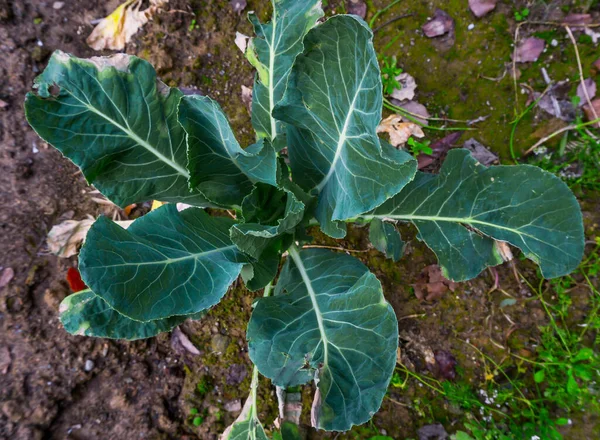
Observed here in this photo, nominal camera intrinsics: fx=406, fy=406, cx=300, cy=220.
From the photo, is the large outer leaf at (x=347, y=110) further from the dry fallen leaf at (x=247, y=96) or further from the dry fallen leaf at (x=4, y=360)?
the dry fallen leaf at (x=4, y=360)

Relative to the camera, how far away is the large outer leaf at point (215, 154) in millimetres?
1343

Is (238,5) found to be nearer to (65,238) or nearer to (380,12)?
(380,12)

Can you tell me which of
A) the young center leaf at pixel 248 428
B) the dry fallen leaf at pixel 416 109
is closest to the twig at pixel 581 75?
the dry fallen leaf at pixel 416 109

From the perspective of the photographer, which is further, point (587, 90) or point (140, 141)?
point (587, 90)

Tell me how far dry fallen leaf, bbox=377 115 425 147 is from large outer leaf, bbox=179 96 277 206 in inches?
38.6

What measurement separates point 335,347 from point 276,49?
3.83ft

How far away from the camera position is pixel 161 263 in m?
1.40

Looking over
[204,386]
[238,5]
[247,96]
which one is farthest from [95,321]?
[238,5]

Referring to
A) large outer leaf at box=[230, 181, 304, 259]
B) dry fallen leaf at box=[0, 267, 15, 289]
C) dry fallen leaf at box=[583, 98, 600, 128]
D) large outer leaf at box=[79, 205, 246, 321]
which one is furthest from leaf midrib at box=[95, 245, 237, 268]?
dry fallen leaf at box=[583, 98, 600, 128]

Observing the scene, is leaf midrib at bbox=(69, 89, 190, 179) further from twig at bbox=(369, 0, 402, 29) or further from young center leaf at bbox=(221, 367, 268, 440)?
twig at bbox=(369, 0, 402, 29)

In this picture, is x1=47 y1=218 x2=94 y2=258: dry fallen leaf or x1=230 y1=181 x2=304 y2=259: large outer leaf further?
x1=47 y1=218 x2=94 y2=258: dry fallen leaf

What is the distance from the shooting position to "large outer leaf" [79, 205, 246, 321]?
126cm

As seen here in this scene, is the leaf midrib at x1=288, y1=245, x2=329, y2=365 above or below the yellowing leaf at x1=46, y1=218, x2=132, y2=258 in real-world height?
above

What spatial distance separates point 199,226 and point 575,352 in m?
2.00
